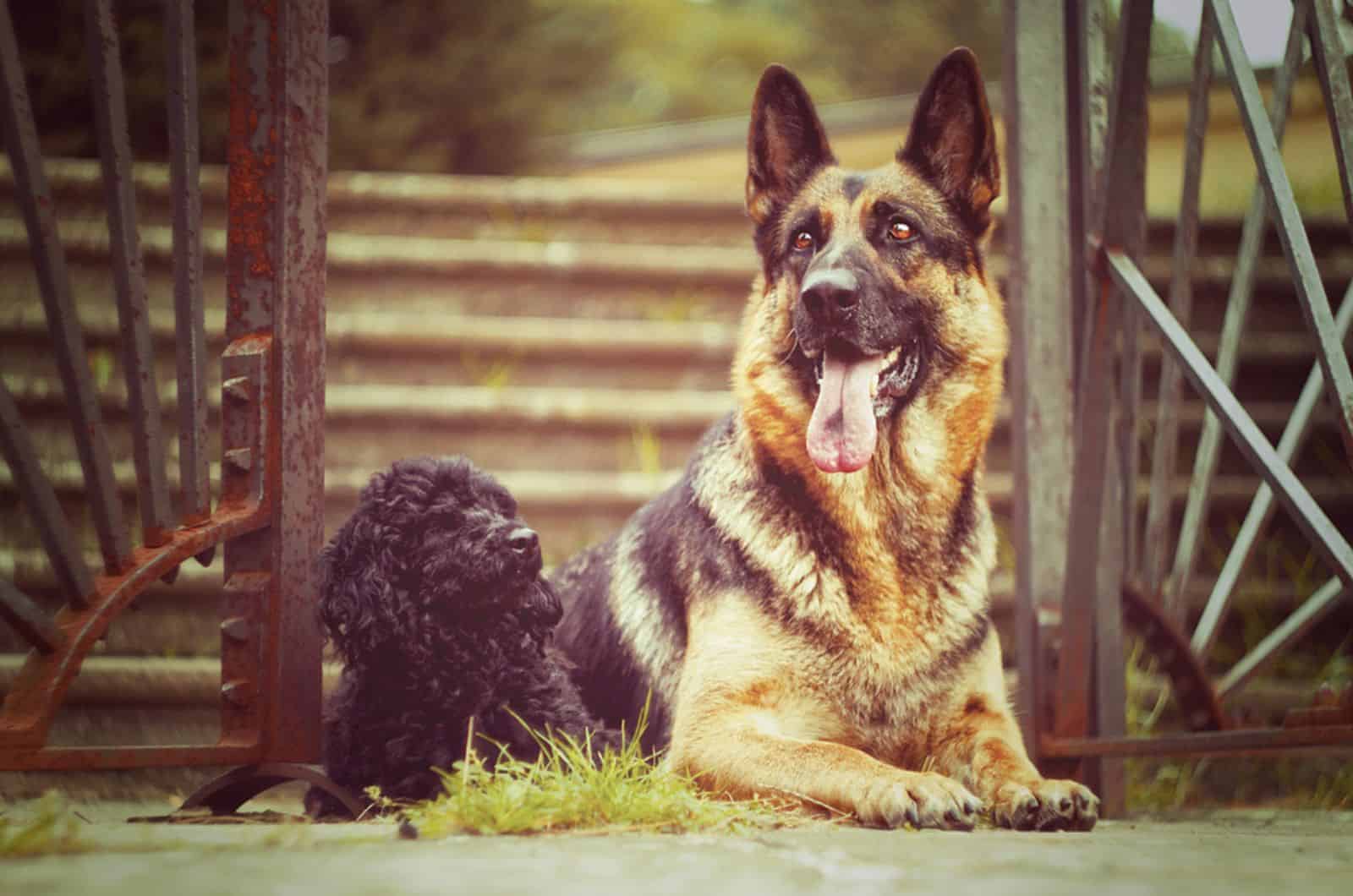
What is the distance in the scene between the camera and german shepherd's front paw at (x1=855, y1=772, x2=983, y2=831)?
72.7 inches

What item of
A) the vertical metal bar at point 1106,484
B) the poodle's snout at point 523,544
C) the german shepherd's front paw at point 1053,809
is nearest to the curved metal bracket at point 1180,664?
the vertical metal bar at point 1106,484

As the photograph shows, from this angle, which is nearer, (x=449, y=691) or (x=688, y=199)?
(x=449, y=691)

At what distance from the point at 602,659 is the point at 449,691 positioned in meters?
0.48

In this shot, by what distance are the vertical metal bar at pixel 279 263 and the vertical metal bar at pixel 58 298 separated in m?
0.33

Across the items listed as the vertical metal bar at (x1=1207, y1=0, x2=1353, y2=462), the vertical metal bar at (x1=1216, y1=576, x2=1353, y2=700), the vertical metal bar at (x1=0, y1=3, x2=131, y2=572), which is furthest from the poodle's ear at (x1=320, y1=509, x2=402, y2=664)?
the vertical metal bar at (x1=1216, y1=576, x2=1353, y2=700)

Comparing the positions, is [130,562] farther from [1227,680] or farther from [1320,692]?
[1227,680]

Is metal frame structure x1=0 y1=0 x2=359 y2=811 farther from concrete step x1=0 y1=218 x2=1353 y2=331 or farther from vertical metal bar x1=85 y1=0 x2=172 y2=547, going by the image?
concrete step x1=0 y1=218 x2=1353 y2=331

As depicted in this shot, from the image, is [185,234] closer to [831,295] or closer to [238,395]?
[238,395]

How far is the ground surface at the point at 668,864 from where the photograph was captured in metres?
1.29

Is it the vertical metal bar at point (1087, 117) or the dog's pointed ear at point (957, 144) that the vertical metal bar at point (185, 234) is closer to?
the dog's pointed ear at point (957, 144)

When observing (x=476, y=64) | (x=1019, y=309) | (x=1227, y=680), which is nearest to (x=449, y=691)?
(x=1019, y=309)

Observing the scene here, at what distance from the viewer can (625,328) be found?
4172 millimetres

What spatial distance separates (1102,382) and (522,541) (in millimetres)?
1321

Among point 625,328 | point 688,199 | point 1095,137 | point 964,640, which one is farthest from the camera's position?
point 688,199
